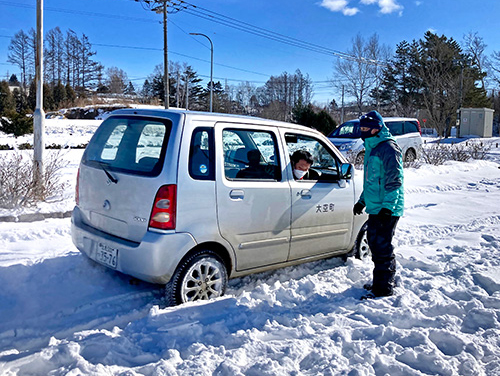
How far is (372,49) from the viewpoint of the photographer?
5266 cm

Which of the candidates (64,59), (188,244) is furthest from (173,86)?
(188,244)

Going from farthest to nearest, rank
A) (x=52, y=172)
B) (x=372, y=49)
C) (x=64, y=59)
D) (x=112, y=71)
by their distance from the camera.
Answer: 1. (x=112, y=71)
2. (x=64, y=59)
3. (x=372, y=49)
4. (x=52, y=172)

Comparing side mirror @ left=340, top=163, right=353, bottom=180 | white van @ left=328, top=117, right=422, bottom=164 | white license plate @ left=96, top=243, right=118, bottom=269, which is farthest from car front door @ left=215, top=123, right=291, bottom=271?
white van @ left=328, top=117, right=422, bottom=164

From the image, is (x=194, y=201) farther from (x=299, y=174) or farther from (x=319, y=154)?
(x=319, y=154)

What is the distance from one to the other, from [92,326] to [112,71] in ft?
335

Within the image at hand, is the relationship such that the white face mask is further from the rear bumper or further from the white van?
the white van

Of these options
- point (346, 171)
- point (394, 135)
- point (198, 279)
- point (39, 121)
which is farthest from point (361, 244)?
point (394, 135)

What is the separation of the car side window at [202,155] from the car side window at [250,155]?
18 cm

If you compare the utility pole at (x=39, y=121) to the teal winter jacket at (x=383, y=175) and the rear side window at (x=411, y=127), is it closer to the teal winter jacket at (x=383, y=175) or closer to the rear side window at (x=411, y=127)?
the teal winter jacket at (x=383, y=175)

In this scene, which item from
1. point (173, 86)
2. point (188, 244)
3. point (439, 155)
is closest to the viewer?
point (188, 244)

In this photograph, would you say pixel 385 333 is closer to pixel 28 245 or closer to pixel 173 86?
pixel 28 245

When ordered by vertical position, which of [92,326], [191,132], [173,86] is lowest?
[92,326]

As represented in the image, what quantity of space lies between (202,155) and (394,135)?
14.4 meters

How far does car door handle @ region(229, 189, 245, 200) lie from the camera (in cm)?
403
